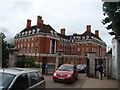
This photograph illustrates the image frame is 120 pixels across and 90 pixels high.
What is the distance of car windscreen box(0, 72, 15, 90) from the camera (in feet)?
12.8

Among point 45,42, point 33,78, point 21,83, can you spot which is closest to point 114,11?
point 33,78

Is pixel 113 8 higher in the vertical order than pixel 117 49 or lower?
higher

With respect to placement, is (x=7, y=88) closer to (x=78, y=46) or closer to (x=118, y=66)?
(x=118, y=66)

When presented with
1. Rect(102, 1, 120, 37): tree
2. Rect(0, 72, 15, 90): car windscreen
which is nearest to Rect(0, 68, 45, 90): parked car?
Rect(0, 72, 15, 90): car windscreen

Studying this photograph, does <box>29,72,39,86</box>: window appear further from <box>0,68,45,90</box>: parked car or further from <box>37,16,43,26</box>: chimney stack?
<box>37,16,43,26</box>: chimney stack

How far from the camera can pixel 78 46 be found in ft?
227

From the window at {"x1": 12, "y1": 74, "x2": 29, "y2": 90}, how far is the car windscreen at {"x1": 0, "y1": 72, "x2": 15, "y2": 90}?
186 millimetres

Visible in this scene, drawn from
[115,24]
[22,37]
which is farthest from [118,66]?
[22,37]

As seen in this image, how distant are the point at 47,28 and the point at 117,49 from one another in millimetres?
42205

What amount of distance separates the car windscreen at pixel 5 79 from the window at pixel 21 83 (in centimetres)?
19

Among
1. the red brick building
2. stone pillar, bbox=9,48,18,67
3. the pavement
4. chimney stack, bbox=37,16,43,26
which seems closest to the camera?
the pavement

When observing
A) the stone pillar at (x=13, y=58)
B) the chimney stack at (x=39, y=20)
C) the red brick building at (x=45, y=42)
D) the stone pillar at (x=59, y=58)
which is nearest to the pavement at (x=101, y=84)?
the stone pillar at (x=59, y=58)

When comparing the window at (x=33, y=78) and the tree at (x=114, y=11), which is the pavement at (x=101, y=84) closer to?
the tree at (x=114, y=11)

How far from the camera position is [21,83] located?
4.30 m
